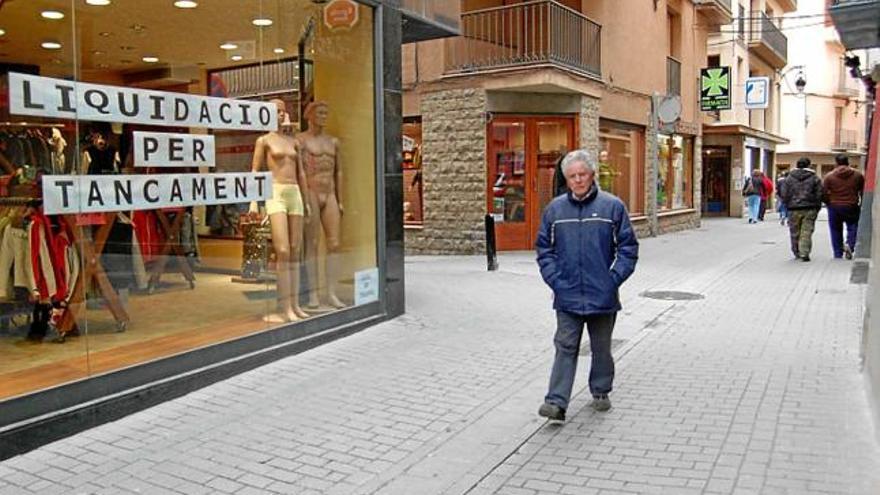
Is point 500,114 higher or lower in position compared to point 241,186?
higher

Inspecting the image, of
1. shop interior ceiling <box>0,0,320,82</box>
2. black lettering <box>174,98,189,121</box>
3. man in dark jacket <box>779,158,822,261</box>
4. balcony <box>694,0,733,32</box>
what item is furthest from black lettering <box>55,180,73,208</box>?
balcony <box>694,0,733,32</box>

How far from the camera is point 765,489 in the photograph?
13.1ft

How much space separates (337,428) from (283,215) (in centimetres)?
290

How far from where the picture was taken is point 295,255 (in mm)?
7660

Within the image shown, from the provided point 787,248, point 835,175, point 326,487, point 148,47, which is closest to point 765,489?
point 326,487

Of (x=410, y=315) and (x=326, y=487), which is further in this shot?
(x=410, y=315)

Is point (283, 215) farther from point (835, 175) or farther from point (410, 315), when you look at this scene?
point (835, 175)

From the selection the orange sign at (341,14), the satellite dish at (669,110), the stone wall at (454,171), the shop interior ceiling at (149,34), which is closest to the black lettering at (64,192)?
the shop interior ceiling at (149,34)

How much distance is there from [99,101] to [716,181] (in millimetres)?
28726

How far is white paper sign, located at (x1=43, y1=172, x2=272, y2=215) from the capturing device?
5.33 meters

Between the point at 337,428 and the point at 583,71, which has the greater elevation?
the point at 583,71

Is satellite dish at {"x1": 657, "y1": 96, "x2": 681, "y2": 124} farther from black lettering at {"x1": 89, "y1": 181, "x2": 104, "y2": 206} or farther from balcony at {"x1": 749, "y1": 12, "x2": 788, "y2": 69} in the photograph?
black lettering at {"x1": 89, "y1": 181, "x2": 104, "y2": 206}

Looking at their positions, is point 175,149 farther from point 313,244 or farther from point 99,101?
point 313,244

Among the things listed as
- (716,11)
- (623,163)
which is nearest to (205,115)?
(623,163)
